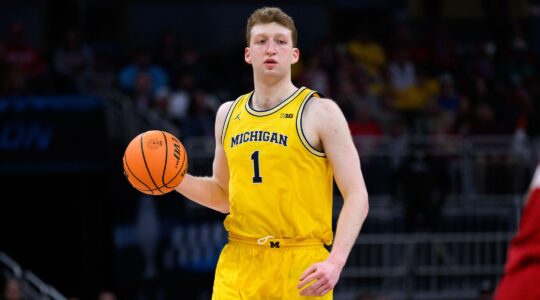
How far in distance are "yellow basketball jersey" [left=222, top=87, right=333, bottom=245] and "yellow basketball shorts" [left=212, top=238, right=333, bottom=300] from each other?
70 millimetres

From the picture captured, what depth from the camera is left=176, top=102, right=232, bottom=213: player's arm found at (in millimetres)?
7082

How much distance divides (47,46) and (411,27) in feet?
25.6

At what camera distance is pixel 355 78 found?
19094mm

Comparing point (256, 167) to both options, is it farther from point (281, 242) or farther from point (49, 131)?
point (49, 131)

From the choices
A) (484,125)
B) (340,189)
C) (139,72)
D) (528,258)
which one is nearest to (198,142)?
(139,72)

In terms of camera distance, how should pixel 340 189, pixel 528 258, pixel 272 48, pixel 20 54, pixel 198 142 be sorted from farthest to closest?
1. pixel 20 54
2. pixel 198 142
3. pixel 272 48
4. pixel 340 189
5. pixel 528 258

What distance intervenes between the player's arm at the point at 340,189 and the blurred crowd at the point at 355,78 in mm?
9103

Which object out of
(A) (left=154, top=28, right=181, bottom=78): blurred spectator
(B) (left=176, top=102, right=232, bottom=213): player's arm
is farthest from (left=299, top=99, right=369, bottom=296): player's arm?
(A) (left=154, top=28, right=181, bottom=78): blurred spectator

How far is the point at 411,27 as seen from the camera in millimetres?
23219

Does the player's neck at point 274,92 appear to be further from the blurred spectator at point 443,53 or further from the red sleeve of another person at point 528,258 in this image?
the blurred spectator at point 443,53

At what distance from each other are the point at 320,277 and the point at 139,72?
11787 millimetres

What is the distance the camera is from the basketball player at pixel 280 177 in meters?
6.50

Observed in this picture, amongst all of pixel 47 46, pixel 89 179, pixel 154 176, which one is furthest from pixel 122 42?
pixel 154 176

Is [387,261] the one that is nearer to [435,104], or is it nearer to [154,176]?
[435,104]
